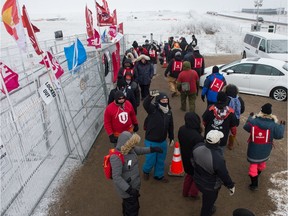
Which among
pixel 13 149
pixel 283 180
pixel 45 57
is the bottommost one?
pixel 283 180

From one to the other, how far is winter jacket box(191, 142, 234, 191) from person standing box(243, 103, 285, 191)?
1.43m

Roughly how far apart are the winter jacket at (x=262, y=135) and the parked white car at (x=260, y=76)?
17.8ft

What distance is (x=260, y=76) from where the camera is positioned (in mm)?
10055

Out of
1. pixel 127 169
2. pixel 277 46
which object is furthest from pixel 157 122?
pixel 277 46

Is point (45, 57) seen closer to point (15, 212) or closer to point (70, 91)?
point (70, 91)

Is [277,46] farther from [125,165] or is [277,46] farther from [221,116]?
[125,165]

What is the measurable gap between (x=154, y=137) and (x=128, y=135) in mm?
1384

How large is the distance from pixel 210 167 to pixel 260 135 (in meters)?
1.67

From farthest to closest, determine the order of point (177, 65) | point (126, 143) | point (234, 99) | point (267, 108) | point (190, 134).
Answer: point (177, 65), point (234, 99), point (267, 108), point (190, 134), point (126, 143)

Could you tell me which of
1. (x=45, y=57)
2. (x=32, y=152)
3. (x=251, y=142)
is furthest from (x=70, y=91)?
(x=251, y=142)

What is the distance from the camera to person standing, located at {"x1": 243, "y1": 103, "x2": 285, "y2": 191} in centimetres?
455

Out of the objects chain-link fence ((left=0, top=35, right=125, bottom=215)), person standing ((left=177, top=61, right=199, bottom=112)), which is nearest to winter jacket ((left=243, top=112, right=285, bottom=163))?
person standing ((left=177, top=61, right=199, bottom=112))

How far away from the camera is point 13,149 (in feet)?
12.6

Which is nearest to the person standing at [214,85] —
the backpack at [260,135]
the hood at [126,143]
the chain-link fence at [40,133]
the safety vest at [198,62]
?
the backpack at [260,135]
